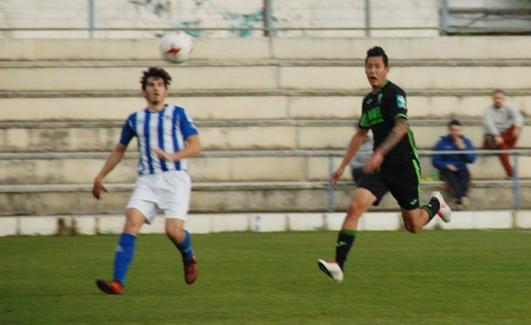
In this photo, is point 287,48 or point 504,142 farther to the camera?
point 287,48

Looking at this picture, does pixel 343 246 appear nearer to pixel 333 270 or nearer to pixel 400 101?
pixel 333 270

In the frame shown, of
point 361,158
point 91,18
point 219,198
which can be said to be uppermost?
point 91,18

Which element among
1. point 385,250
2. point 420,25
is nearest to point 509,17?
point 420,25

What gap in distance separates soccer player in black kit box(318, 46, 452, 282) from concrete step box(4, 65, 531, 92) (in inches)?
452

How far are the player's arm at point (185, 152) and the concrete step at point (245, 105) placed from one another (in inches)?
465

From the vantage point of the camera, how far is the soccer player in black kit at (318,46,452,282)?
11977mm

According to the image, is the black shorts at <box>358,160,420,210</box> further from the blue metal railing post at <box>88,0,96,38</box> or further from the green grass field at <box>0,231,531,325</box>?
the blue metal railing post at <box>88,0,96,38</box>

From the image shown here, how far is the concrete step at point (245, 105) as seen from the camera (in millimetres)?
23250

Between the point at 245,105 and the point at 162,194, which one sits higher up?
the point at 162,194

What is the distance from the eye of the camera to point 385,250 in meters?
16.0

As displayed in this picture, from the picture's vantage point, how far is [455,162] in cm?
2172

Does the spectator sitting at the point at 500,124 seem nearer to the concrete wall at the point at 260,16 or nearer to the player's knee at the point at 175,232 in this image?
the concrete wall at the point at 260,16

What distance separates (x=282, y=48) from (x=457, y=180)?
468cm

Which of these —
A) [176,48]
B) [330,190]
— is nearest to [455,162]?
[330,190]
